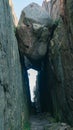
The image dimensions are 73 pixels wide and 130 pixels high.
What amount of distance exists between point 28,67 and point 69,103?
9496 mm

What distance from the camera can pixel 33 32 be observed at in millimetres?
16562

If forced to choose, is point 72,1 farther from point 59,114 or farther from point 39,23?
point 59,114

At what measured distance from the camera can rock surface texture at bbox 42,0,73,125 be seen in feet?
43.6

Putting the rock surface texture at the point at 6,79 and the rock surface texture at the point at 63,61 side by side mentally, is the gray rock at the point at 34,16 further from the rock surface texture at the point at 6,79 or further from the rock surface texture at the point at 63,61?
the rock surface texture at the point at 6,79

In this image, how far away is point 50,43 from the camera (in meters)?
16.3

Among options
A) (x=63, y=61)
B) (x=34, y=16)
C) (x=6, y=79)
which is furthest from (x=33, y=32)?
(x=6, y=79)

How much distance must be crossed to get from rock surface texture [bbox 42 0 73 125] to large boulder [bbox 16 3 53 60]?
812 mm

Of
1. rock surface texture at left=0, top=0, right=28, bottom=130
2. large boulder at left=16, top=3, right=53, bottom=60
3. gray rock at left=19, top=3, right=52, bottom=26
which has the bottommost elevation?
rock surface texture at left=0, top=0, right=28, bottom=130

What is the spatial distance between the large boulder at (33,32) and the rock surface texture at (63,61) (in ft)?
2.66

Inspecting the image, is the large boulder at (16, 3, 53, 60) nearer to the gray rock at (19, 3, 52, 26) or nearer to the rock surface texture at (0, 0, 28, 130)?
the gray rock at (19, 3, 52, 26)

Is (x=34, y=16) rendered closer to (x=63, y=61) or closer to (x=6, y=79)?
(x=63, y=61)

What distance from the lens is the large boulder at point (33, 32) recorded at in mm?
16531

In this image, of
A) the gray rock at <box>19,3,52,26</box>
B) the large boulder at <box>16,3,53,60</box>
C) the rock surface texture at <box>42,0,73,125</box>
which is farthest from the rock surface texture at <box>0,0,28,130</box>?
the gray rock at <box>19,3,52,26</box>

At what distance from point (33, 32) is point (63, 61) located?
307cm
